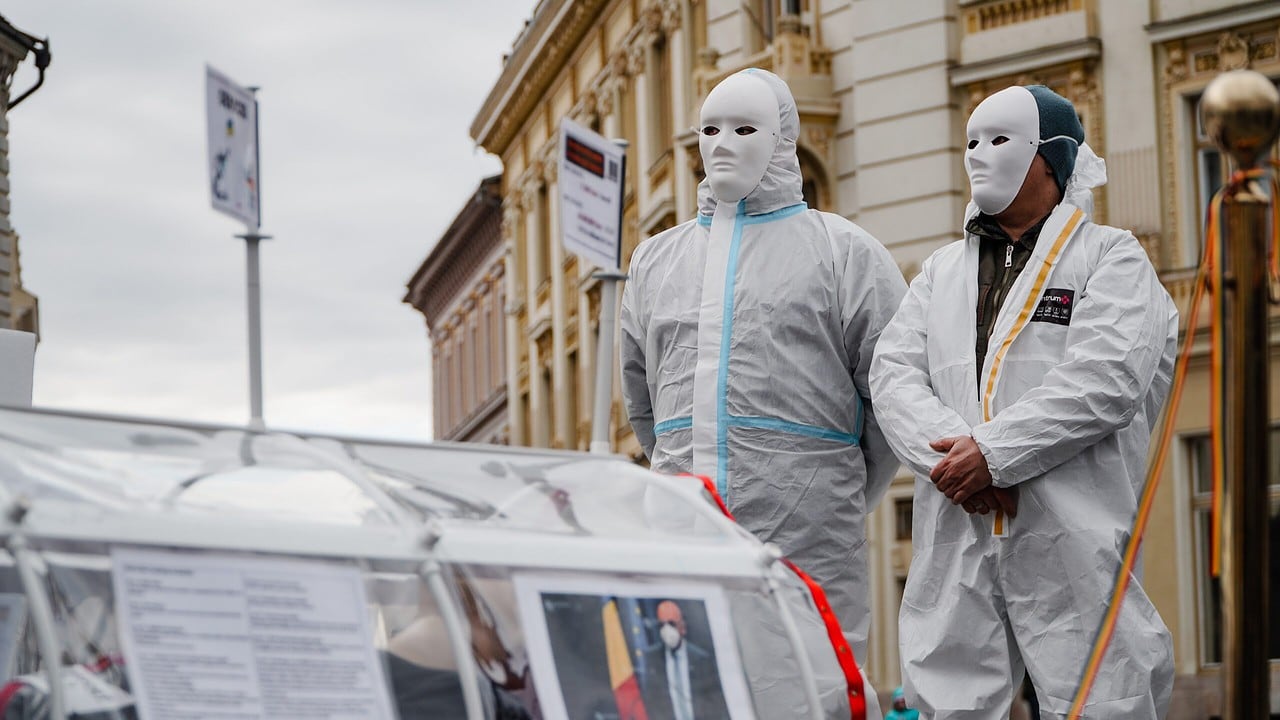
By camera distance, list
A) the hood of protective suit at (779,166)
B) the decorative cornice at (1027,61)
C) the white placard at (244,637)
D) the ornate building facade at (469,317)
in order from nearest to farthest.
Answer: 1. the white placard at (244,637)
2. the hood of protective suit at (779,166)
3. the decorative cornice at (1027,61)
4. the ornate building facade at (469,317)

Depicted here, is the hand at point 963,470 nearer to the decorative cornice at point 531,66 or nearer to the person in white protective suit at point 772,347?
the person in white protective suit at point 772,347

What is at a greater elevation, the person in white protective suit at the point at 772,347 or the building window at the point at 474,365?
the building window at the point at 474,365

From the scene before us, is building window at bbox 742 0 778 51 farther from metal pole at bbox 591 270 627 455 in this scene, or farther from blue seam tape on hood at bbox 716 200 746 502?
blue seam tape on hood at bbox 716 200 746 502

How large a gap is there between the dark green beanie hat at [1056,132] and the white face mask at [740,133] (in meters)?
0.80

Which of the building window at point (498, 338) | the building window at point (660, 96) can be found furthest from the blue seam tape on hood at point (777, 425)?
the building window at point (498, 338)

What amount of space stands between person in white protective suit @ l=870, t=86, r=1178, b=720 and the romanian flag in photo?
1781 mm

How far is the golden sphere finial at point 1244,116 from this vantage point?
3.39 meters

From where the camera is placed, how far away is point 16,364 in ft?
21.2

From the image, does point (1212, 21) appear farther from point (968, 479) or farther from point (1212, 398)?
point (1212, 398)

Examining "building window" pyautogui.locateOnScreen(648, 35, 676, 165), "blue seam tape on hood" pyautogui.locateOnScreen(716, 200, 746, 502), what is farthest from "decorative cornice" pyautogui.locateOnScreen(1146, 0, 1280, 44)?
"blue seam tape on hood" pyautogui.locateOnScreen(716, 200, 746, 502)

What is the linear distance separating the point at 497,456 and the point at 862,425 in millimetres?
2333

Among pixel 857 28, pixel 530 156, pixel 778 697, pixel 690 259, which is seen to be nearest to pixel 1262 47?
pixel 857 28

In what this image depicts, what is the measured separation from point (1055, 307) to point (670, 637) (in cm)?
210

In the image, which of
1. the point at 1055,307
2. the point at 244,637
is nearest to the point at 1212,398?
the point at 244,637
